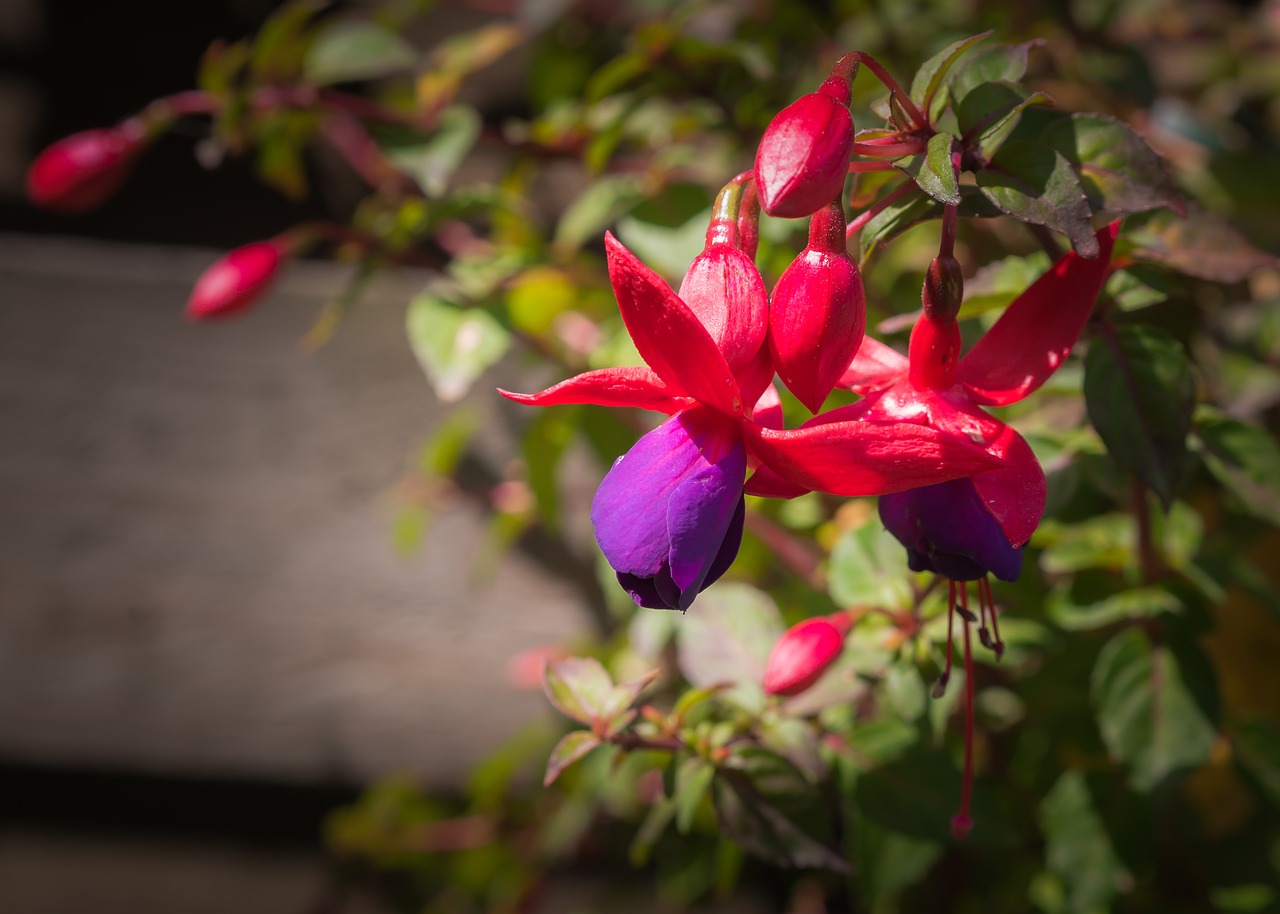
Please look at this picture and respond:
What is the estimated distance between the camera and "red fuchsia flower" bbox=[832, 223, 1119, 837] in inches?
13.7

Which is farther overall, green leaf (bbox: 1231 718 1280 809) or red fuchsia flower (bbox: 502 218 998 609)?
green leaf (bbox: 1231 718 1280 809)

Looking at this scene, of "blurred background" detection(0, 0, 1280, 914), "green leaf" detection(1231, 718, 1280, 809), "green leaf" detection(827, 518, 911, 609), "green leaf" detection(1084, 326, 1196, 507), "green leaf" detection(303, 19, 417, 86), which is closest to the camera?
"green leaf" detection(1084, 326, 1196, 507)

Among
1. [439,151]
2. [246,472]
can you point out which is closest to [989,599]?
[439,151]

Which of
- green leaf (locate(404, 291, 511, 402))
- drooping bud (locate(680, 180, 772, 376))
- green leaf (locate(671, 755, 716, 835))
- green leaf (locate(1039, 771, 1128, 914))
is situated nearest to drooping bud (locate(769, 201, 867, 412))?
drooping bud (locate(680, 180, 772, 376))

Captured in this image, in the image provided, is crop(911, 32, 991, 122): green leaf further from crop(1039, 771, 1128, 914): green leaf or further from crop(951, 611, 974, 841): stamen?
crop(1039, 771, 1128, 914): green leaf

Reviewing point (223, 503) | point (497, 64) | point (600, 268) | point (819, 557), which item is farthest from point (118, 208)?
point (819, 557)

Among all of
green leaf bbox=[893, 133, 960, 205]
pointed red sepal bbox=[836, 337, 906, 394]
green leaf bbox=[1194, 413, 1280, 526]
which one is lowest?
green leaf bbox=[1194, 413, 1280, 526]

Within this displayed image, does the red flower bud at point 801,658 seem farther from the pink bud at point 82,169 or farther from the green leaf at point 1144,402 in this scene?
the pink bud at point 82,169

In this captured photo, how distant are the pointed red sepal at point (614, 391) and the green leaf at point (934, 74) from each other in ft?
0.59

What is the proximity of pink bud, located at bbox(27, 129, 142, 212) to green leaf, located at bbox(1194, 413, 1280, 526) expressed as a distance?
81 cm

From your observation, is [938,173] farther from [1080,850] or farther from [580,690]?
[1080,850]

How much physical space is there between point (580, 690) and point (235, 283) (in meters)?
0.45

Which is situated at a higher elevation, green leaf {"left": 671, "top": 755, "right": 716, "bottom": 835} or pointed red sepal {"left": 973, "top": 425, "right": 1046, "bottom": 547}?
pointed red sepal {"left": 973, "top": 425, "right": 1046, "bottom": 547}

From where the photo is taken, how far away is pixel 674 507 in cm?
34
